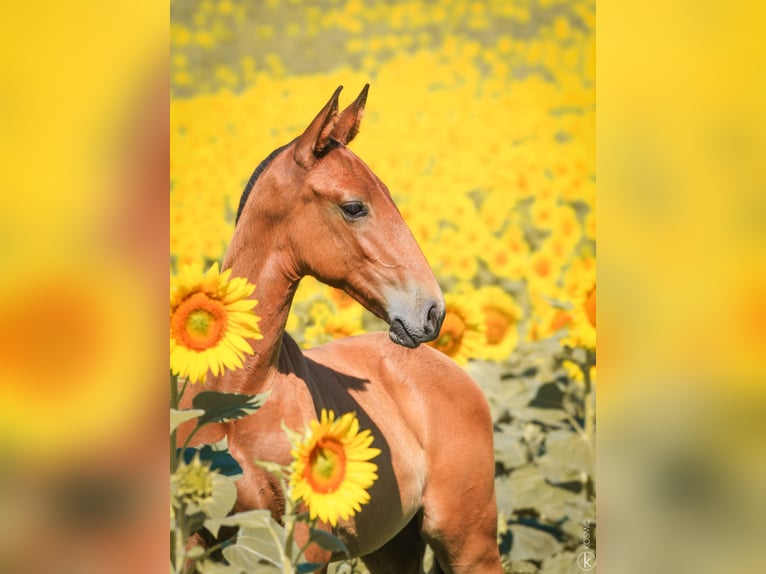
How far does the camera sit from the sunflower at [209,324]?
2750mm

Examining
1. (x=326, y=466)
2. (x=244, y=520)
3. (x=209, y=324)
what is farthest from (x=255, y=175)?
(x=244, y=520)

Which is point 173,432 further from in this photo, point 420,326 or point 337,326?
point 420,326

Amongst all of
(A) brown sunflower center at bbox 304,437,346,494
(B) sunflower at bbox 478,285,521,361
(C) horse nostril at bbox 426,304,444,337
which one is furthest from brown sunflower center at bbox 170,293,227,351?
(B) sunflower at bbox 478,285,521,361

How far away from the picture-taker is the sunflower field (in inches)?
115

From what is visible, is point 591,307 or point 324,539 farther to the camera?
point 591,307

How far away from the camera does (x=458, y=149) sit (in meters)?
2.96

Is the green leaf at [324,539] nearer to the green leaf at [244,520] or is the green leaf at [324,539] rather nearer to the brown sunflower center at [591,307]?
the green leaf at [244,520]

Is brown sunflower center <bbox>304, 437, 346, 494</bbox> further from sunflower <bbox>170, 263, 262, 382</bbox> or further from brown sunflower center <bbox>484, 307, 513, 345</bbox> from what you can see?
brown sunflower center <bbox>484, 307, 513, 345</bbox>

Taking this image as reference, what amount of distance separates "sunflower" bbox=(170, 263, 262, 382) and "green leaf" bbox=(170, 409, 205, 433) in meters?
0.10

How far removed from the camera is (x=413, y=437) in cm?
298

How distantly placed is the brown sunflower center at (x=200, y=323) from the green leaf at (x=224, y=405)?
0.41 ft

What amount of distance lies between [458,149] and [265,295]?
65 cm
